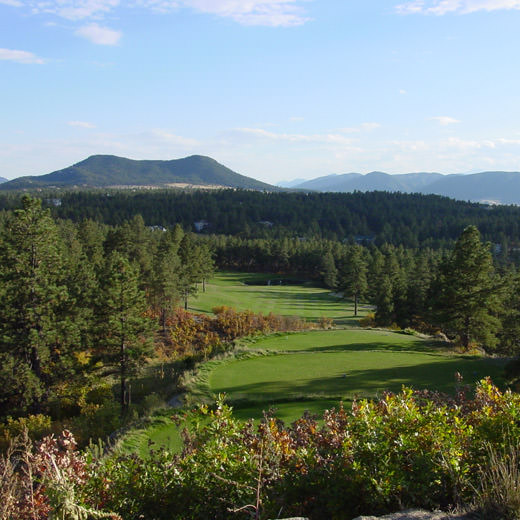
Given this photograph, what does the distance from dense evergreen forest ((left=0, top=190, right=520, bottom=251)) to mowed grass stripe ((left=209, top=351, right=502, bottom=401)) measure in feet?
360

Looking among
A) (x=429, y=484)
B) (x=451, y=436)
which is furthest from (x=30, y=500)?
(x=451, y=436)

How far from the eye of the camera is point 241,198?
195 meters

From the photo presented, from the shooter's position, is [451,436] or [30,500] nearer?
[30,500]

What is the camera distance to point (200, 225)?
531 feet

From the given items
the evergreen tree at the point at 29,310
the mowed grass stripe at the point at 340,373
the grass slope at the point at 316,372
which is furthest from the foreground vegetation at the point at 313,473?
the evergreen tree at the point at 29,310

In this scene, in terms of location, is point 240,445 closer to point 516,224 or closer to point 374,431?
point 374,431

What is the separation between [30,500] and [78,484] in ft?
1.59

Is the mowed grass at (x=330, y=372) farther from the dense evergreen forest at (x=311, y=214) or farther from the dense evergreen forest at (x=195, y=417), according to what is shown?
the dense evergreen forest at (x=311, y=214)

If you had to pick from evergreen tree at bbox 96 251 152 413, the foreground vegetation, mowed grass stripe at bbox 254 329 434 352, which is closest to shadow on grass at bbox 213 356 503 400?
mowed grass stripe at bbox 254 329 434 352

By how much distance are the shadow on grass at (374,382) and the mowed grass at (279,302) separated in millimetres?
30310

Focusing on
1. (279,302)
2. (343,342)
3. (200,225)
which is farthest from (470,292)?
(200,225)

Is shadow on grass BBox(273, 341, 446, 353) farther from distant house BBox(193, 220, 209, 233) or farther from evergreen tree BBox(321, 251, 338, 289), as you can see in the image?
distant house BBox(193, 220, 209, 233)

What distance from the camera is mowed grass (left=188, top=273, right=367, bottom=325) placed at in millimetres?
53594

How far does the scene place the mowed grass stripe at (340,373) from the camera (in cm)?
1534
